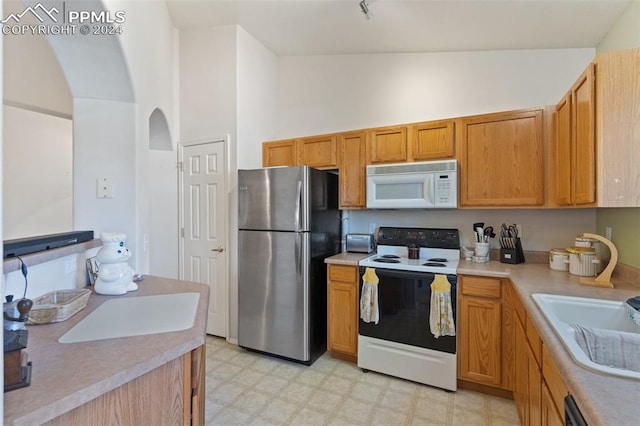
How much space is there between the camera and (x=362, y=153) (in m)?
2.97

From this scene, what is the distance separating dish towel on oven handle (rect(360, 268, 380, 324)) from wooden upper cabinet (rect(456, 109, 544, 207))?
963 mm

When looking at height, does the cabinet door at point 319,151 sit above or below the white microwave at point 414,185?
above

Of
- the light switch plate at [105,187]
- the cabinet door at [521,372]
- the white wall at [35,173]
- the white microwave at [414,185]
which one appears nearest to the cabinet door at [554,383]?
the cabinet door at [521,372]

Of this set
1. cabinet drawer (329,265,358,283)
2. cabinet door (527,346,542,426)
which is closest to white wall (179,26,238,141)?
cabinet drawer (329,265,358,283)

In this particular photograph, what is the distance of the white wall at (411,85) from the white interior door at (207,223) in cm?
96

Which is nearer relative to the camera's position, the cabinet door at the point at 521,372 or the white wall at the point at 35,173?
the cabinet door at the point at 521,372

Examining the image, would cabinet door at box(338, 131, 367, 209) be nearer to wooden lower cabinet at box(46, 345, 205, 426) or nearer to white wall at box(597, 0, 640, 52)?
white wall at box(597, 0, 640, 52)

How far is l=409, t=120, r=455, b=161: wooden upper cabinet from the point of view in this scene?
262 centimetres

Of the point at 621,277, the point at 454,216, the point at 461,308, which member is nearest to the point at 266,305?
the point at 461,308

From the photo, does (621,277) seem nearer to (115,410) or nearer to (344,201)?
(344,201)

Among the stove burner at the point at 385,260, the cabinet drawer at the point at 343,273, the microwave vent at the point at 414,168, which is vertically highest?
the microwave vent at the point at 414,168

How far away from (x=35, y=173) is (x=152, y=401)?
371 cm

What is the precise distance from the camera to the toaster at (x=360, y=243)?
9.98 feet

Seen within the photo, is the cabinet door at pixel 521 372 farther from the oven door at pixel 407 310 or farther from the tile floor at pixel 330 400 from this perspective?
the oven door at pixel 407 310
